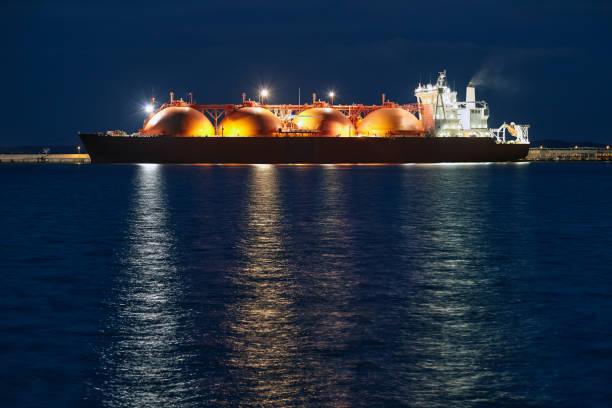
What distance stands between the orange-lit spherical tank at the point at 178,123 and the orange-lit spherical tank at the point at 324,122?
1546 centimetres

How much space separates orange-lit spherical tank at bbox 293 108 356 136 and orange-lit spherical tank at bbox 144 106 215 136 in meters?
15.5

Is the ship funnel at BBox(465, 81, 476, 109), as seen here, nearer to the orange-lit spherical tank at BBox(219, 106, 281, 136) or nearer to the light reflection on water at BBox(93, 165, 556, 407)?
the orange-lit spherical tank at BBox(219, 106, 281, 136)

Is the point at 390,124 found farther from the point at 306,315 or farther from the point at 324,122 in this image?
the point at 306,315

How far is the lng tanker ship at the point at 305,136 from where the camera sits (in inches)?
3976

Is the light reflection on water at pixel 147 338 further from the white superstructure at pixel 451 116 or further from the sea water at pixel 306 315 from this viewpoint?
the white superstructure at pixel 451 116

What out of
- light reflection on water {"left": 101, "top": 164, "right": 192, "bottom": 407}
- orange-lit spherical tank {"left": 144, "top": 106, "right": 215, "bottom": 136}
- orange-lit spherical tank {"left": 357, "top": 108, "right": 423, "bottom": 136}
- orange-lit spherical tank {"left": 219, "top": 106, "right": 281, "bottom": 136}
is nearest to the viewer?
light reflection on water {"left": 101, "top": 164, "right": 192, "bottom": 407}

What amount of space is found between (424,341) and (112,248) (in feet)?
49.9

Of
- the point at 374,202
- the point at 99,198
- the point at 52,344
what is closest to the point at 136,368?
the point at 52,344

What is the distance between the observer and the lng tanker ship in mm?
101000

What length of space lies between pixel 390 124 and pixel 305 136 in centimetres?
1438

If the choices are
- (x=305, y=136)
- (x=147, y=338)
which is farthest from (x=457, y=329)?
(x=305, y=136)

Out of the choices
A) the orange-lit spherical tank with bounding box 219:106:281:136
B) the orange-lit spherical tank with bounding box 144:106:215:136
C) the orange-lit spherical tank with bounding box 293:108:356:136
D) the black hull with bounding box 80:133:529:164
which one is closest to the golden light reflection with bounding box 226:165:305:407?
the orange-lit spherical tank with bounding box 219:106:281:136

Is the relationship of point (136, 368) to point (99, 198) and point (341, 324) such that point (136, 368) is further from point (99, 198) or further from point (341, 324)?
point (99, 198)

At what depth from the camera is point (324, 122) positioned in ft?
338
